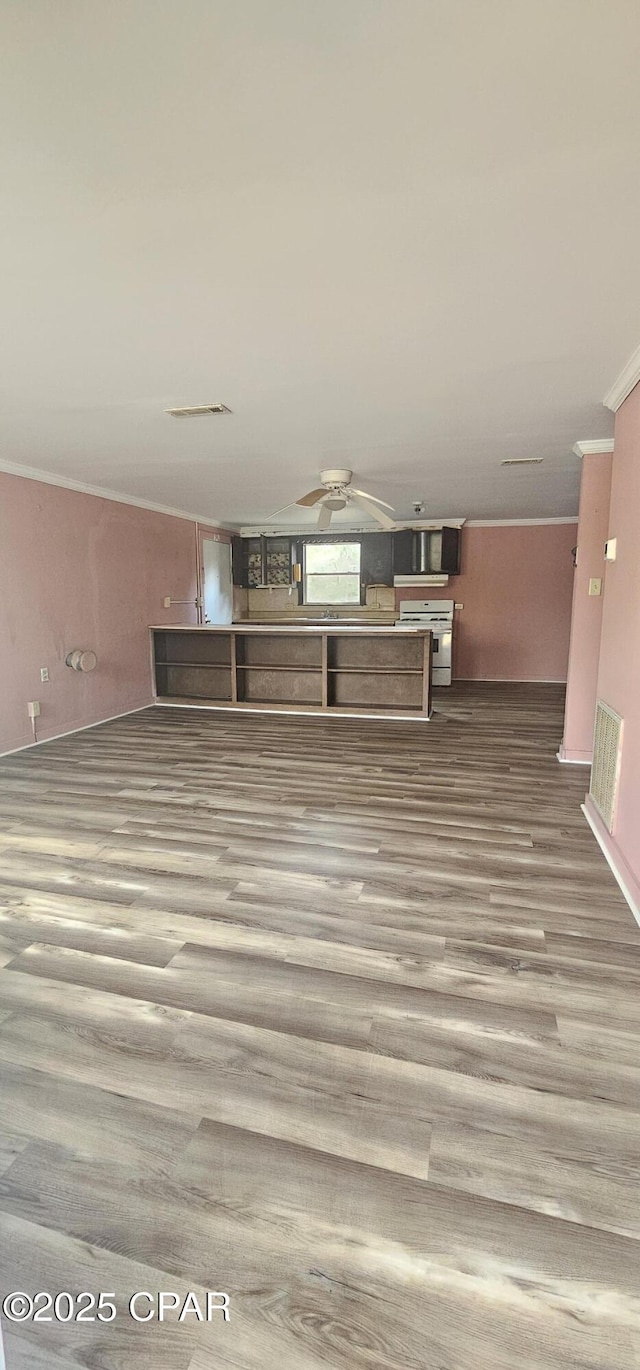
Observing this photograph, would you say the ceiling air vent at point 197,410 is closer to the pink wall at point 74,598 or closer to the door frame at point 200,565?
the pink wall at point 74,598

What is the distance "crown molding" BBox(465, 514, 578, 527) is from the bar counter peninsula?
3.06 metres

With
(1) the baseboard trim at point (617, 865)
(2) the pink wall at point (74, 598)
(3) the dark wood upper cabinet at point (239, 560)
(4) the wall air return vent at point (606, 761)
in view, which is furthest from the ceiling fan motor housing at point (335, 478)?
(3) the dark wood upper cabinet at point (239, 560)

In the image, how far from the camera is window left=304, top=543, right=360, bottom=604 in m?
8.77

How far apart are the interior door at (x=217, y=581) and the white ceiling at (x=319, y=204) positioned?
4750mm

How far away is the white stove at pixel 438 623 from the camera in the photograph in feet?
25.8

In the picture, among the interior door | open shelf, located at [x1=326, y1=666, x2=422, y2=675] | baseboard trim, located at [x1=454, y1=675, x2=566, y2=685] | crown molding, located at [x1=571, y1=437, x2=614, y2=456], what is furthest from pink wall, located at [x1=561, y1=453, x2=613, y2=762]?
the interior door

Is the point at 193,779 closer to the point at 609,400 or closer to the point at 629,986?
the point at 629,986

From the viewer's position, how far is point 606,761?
3.12 m

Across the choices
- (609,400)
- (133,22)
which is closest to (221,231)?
(133,22)

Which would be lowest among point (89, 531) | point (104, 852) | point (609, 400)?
point (104, 852)

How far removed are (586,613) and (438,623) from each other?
147 inches

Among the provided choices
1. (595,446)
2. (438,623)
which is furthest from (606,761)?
(438,623)

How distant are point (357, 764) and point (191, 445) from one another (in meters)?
2.67

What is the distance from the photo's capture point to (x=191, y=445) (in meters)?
4.22
